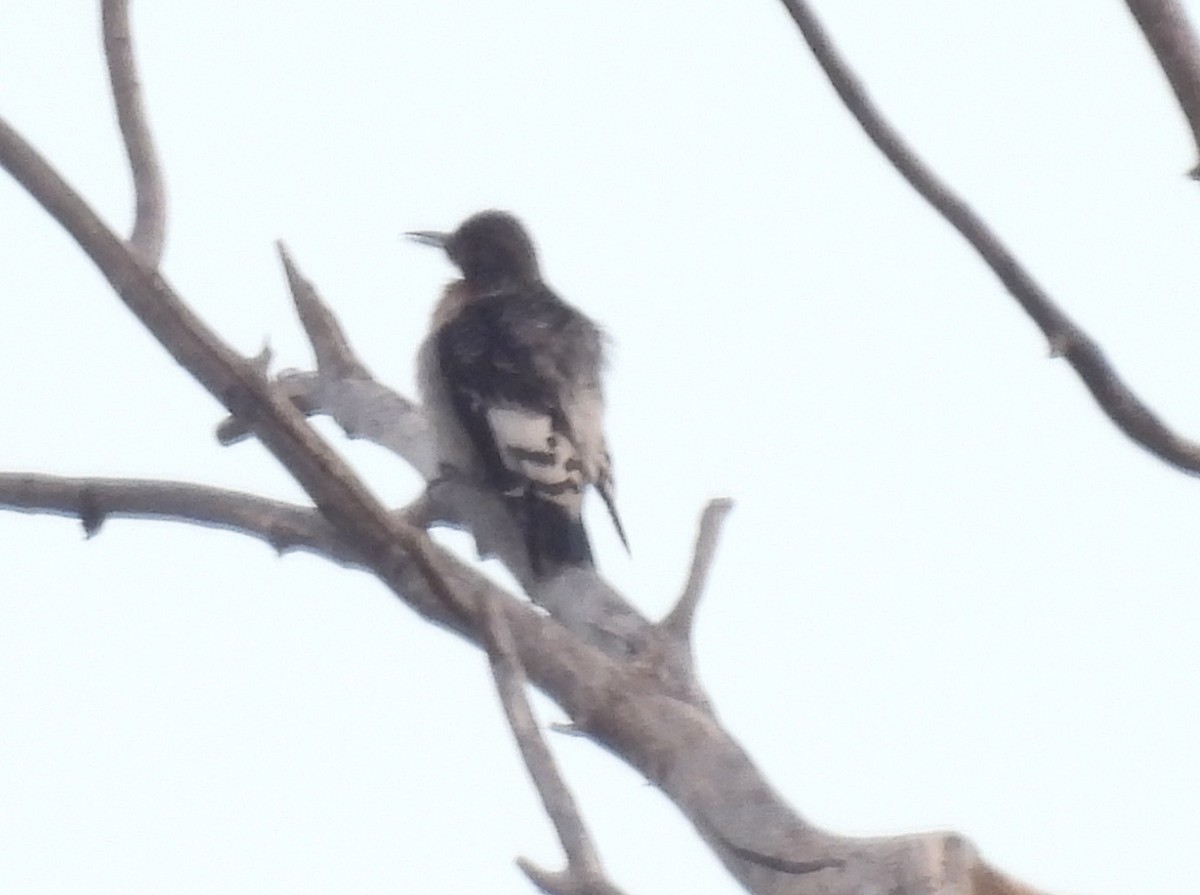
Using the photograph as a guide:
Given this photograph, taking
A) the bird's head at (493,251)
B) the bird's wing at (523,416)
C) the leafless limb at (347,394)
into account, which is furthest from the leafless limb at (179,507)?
the bird's head at (493,251)

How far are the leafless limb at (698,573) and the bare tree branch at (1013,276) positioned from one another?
126cm

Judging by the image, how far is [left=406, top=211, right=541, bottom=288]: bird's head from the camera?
6652 mm

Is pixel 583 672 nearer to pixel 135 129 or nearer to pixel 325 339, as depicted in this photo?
pixel 135 129

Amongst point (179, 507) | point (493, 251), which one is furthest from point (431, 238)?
point (179, 507)

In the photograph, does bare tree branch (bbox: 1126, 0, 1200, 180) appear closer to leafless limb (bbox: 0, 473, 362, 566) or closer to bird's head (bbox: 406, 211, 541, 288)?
leafless limb (bbox: 0, 473, 362, 566)

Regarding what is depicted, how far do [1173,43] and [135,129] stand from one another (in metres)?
2.51

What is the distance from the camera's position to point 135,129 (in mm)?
4371

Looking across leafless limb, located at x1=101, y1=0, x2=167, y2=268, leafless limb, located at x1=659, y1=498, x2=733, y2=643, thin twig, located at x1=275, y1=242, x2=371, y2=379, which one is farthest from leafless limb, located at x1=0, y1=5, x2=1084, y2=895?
thin twig, located at x1=275, y1=242, x2=371, y2=379

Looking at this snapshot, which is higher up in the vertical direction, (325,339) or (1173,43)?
(325,339)

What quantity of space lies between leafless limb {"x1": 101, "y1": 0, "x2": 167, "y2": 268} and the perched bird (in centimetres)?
130

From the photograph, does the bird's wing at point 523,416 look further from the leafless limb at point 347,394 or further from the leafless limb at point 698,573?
the leafless limb at point 698,573

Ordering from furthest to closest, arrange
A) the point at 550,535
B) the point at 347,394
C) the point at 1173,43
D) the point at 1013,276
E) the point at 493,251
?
the point at 493,251 < the point at 347,394 < the point at 550,535 < the point at 1013,276 < the point at 1173,43

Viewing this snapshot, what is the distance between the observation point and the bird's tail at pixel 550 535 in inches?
195

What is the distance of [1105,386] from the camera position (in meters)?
2.76
